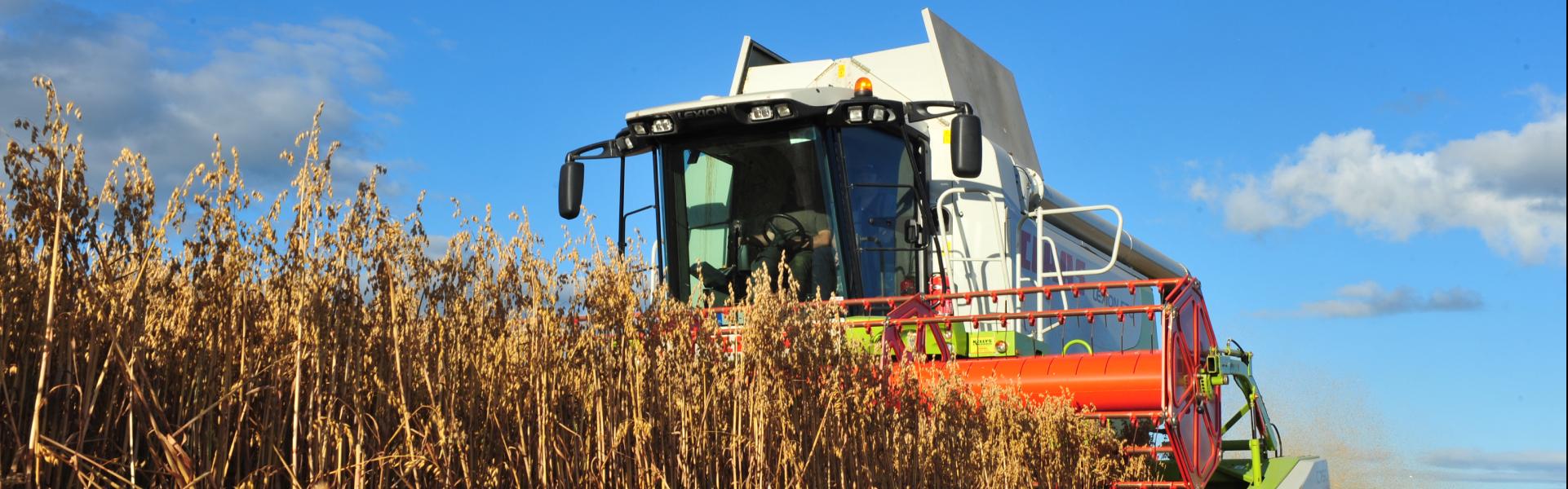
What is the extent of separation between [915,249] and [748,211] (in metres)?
0.98

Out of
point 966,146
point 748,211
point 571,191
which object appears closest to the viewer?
point 966,146

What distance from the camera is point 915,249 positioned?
280 inches

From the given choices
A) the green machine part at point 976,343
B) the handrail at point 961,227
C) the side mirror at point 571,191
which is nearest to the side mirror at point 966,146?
the handrail at point 961,227

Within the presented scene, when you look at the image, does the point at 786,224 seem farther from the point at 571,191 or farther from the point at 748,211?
the point at 571,191

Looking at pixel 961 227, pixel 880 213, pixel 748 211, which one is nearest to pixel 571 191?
pixel 748 211

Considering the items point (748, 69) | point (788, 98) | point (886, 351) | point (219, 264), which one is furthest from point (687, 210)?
point (219, 264)

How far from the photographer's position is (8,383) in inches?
81.8

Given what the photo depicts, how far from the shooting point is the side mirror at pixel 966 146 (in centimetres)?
651

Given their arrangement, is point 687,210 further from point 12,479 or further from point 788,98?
point 12,479

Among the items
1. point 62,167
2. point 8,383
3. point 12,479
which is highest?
point 62,167

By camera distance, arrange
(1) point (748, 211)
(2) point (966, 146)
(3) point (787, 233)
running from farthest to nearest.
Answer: (1) point (748, 211) → (3) point (787, 233) → (2) point (966, 146)

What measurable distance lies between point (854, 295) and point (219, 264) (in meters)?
4.72

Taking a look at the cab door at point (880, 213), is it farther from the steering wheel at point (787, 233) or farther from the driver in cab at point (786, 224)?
the steering wheel at point (787, 233)

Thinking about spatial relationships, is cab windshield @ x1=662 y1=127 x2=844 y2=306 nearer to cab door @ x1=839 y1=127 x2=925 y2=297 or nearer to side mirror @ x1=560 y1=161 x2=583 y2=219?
cab door @ x1=839 y1=127 x2=925 y2=297
